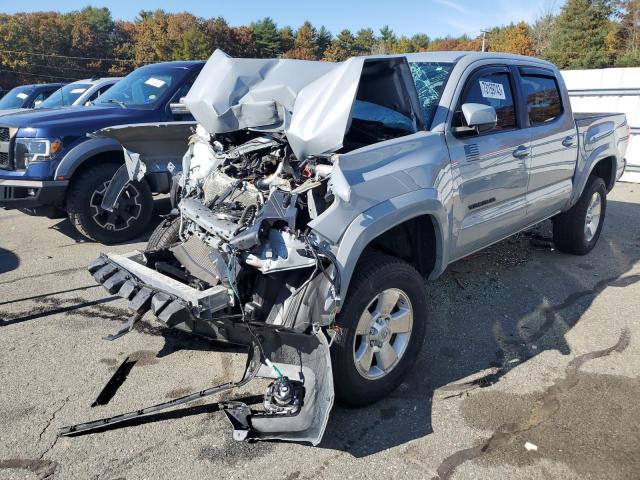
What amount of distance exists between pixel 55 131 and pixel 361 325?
4.67 metres

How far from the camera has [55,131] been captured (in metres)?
5.82

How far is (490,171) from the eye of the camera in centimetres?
385

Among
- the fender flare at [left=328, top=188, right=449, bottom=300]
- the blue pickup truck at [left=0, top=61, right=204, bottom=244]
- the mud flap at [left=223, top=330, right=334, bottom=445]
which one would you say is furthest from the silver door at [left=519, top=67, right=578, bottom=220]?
the blue pickup truck at [left=0, top=61, right=204, bottom=244]

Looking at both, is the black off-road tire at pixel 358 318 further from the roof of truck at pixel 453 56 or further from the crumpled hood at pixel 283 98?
the roof of truck at pixel 453 56

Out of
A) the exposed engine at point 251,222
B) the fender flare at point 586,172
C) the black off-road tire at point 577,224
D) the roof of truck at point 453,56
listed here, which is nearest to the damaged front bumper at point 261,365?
the exposed engine at point 251,222

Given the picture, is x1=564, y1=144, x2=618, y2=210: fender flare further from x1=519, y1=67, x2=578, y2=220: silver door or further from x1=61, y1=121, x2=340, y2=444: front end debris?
x1=61, y1=121, x2=340, y2=444: front end debris

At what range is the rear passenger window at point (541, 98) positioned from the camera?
14.7ft

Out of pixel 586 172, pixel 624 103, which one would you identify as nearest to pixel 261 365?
pixel 586 172

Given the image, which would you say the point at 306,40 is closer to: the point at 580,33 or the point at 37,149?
the point at 580,33

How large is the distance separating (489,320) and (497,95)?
1.84m

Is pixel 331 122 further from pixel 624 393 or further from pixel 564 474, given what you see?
pixel 624 393

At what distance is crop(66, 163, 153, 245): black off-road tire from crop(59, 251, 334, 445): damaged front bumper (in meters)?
3.17

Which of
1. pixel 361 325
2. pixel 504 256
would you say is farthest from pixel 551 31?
pixel 361 325

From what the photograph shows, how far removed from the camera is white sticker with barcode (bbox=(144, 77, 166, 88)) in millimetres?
6629
